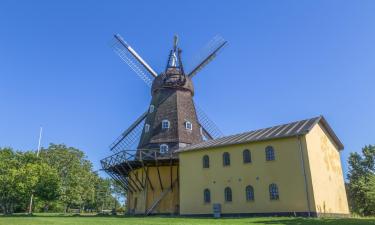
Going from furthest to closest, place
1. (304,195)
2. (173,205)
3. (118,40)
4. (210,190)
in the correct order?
(118,40), (173,205), (210,190), (304,195)

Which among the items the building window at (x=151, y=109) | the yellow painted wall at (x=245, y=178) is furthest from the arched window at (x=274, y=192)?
the building window at (x=151, y=109)

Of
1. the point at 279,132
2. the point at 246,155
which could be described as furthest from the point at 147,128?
the point at 279,132

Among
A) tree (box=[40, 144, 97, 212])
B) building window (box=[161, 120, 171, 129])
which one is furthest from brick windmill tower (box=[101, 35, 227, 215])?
tree (box=[40, 144, 97, 212])

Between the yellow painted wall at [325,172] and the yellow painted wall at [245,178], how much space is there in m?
1.11

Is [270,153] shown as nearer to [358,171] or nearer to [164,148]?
[164,148]

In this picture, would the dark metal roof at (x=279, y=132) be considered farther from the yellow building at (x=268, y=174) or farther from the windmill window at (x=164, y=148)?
the windmill window at (x=164, y=148)

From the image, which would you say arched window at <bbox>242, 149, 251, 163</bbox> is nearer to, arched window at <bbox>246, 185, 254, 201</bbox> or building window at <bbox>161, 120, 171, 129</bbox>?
arched window at <bbox>246, 185, 254, 201</bbox>

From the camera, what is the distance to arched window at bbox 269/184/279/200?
22.9 meters

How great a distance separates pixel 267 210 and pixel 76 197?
29130 millimetres

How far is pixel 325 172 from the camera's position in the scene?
25.1 metres

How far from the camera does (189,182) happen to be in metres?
27.7

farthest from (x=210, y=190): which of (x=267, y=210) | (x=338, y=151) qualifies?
(x=338, y=151)

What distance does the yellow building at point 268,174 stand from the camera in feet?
73.3

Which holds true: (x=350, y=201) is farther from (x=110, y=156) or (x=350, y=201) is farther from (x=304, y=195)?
(x=110, y=156)
